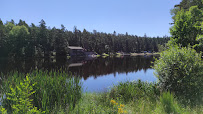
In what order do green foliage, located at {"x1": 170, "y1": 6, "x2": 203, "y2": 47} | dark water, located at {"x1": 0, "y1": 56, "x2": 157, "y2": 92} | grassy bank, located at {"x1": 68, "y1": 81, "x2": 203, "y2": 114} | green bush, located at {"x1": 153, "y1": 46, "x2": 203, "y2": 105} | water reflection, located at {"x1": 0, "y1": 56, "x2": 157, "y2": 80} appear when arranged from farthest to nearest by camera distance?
1. water reflection, located at {"x1": 0, "y1": 56, "x2": 157, "y2": 80}
2. dark water, located at {"x1": 0, "y1": 56, "x2": 157, "y2": 92}
3. green foliage, located at {"x1": 170, "y1": 6, "x2": 203, "y2": 47}
4. green bush, located at {"x1": 153, "y1": 46, "x2": 203, "y2": 105}
5. grassy bank, located at {"x1": 68, "y1": 81, "x2": 203, "y2": 114}

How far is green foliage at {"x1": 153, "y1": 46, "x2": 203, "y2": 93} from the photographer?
702cm

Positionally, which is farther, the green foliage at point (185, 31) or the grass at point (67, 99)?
the green foliage at point (185, 31)

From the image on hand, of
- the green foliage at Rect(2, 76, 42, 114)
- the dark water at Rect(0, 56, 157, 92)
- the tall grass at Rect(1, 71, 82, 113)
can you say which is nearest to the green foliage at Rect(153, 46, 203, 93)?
the dark water at Rect(0, 56, 157, 92)

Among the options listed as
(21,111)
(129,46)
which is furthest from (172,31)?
(129,46)

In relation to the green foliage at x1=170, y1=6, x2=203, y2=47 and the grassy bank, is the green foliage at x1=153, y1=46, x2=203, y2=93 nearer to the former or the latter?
the grassy bank

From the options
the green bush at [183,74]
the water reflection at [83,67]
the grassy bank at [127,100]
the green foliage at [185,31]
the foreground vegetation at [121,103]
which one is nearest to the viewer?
the foreground vegetation at [121,103]

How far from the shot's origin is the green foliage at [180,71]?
7020 mm

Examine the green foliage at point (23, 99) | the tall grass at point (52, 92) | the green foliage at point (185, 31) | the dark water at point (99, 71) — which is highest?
the green foliage at point (185, 31)

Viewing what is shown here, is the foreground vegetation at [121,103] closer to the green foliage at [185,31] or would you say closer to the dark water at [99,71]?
the dark water at [99,71]

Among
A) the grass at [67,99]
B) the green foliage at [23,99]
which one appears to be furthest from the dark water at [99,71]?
the green foliage at [23,99]

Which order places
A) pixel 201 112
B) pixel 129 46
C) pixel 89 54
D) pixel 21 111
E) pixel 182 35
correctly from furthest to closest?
pixel 129 46 < pixel 89 54 < pixel 182 35 < pixel 201 112 < pixel 21 111

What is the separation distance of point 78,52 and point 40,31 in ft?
76.4

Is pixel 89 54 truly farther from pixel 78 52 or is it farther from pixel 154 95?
pixel 154 95

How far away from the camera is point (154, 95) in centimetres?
776
